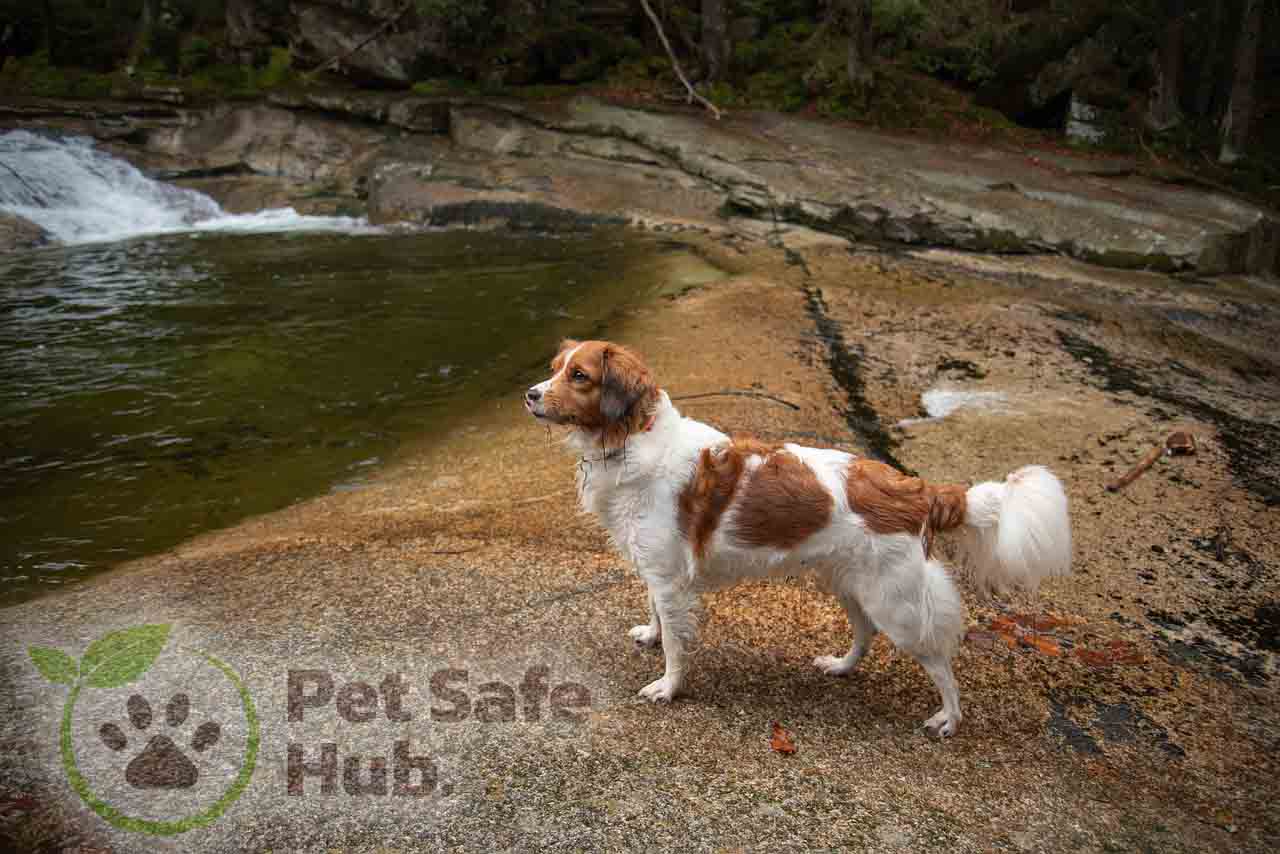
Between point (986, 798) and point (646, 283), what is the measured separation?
9.41 metres

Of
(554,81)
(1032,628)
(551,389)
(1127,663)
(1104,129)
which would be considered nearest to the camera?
(551,389)

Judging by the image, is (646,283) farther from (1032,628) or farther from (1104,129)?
(1104,129)

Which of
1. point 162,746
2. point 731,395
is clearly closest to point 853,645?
point 162,746

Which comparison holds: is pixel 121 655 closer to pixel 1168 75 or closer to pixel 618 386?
pixel 618 386

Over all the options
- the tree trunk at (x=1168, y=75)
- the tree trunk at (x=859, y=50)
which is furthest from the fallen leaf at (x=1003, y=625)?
the tree trunk at (x=1168, y=75)

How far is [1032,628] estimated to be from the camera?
482 cm

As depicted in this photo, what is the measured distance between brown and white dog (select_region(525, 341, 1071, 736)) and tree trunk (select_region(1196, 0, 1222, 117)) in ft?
69.7

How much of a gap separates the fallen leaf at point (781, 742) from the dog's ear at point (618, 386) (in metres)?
1.71

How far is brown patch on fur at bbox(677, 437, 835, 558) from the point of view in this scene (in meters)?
3.93

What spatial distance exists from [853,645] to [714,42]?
1994 cm

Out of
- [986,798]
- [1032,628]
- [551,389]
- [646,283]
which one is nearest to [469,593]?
[551,389]

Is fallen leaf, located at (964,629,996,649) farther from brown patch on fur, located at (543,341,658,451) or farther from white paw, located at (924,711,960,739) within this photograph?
brown patch on fur, located at (543,341,658,451)

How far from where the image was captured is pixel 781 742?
3.96 m

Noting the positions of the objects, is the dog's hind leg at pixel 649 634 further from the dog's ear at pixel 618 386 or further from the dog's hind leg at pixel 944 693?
the dog's hind leg at pixel 944 693
